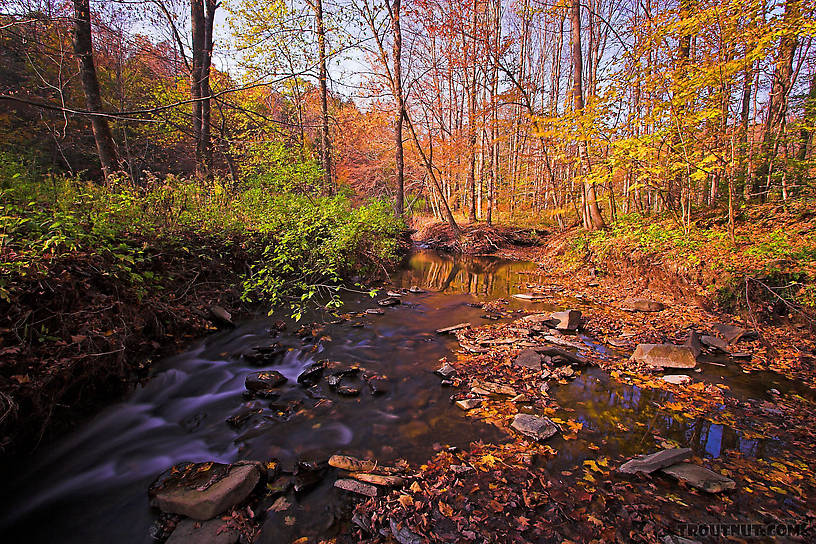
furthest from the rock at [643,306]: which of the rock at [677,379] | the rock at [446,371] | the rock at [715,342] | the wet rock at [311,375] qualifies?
the wet rock at [311,375]

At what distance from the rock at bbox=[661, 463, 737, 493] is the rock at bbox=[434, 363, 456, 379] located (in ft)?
7.96

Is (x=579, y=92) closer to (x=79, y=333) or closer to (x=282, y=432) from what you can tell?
(x=282, y=432)

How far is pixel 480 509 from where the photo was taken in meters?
2.48

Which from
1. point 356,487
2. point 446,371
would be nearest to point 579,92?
point 446,371

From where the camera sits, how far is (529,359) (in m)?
4.82

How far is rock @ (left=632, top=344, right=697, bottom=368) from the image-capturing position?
456cm

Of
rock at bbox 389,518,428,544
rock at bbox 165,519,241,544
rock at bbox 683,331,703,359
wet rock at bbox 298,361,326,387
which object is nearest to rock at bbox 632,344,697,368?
rock at bbox 683,331,703,359

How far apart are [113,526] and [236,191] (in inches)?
332

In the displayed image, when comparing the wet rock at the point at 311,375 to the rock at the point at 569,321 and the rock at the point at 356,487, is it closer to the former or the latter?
the rock at the point at 356,487

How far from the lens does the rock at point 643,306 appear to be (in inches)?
267

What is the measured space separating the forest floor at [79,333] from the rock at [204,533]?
5.84 ft

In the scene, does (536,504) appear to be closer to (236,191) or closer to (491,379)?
(491,379)

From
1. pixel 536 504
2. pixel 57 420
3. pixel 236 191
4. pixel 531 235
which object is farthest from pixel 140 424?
pixel 531 235

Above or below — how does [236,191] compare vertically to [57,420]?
above
